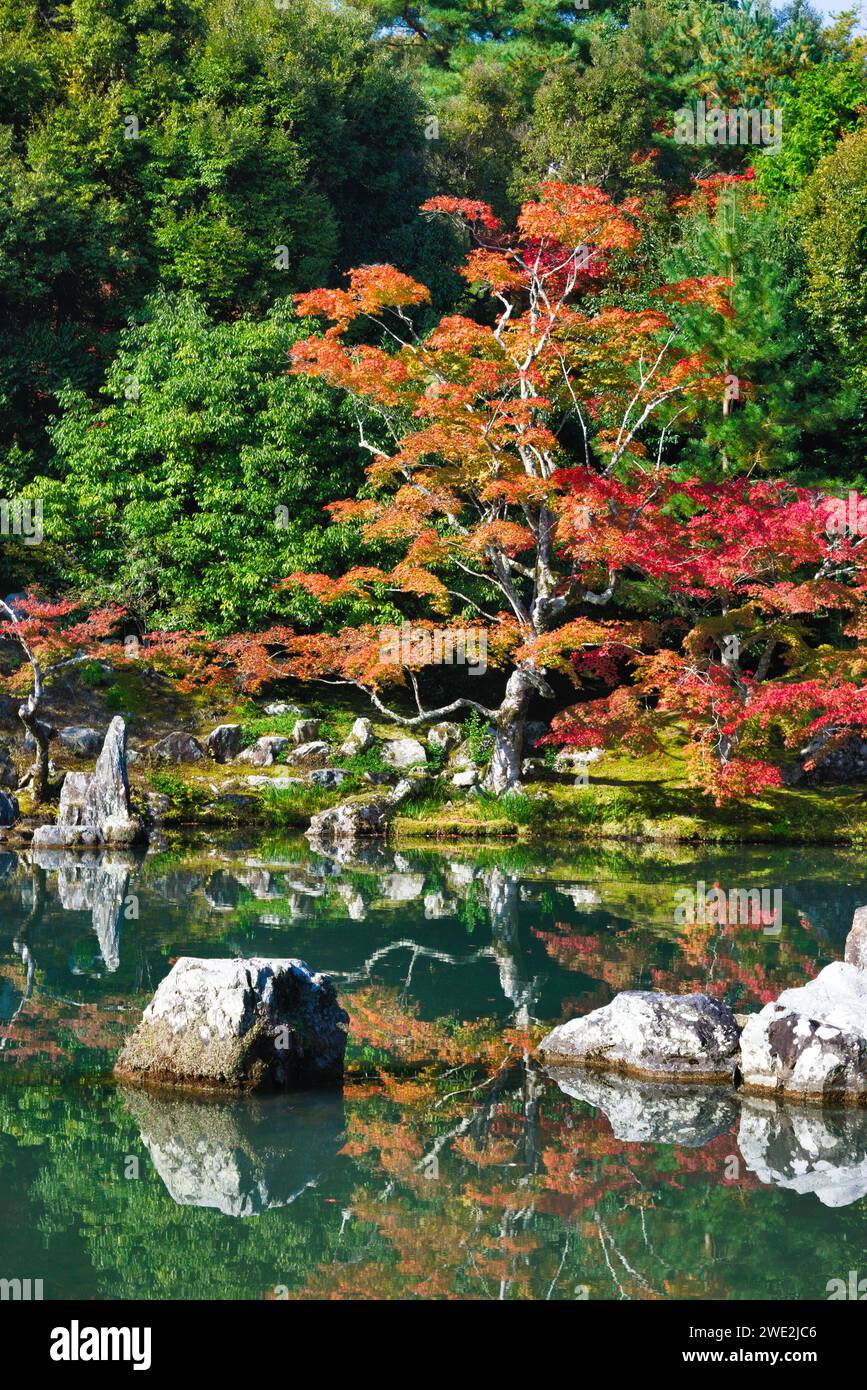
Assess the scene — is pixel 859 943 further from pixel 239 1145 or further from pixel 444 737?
pixel 444 737

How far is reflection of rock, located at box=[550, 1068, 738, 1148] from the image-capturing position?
253 inches

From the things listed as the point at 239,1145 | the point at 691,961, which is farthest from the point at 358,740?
the point at 239,1145

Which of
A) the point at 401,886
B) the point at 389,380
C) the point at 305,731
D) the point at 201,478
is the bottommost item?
the point at 401,886

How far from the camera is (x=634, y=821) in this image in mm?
16156

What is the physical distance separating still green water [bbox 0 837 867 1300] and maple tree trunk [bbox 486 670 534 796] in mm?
5528

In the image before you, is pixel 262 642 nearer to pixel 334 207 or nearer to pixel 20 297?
→ pixel 20 297

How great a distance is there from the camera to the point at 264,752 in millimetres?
17062

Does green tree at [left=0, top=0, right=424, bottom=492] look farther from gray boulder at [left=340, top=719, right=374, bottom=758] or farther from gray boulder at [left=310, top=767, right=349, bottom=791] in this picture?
gray boulder at [left=310, top=767, right=349, bottom=791]

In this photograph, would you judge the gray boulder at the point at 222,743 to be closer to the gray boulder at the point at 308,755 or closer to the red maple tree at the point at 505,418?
the gray boulder at the point at 308,755

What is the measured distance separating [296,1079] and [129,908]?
186 inches

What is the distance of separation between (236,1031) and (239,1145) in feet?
2.45

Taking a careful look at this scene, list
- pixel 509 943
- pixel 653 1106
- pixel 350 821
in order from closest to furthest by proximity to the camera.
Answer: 1. pixel 653 1106
2. pixel 509 943
3. pixel 350 821

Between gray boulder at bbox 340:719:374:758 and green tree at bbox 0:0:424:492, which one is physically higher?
green tree at bbox 0:0:424:492

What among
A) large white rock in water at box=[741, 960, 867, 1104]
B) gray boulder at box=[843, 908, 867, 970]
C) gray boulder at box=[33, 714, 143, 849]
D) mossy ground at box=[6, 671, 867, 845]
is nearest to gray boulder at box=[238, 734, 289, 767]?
mossy ground at box=[6, 671, 867, 845]
